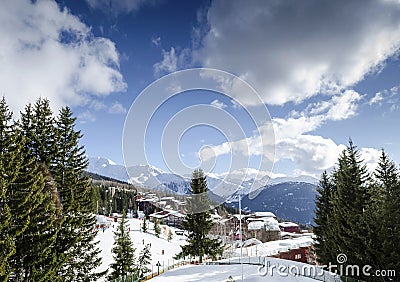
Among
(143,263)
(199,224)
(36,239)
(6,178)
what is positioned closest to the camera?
(6,178)

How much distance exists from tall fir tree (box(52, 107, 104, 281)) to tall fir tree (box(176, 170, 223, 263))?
12.5m

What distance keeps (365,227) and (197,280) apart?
37.7ft

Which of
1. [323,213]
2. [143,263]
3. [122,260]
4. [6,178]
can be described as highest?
[6,178]

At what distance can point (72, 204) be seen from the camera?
20.6 m

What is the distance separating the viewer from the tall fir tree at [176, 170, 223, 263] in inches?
1307

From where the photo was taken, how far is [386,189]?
17641 mm

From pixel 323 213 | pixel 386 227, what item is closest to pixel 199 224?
pixel 323 213

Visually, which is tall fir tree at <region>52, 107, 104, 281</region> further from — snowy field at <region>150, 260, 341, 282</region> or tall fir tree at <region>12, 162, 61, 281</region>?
snowy field at <region>150, 260, 341, 282</region>

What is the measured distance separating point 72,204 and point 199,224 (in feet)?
55.7

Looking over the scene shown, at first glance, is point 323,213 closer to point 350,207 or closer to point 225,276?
point 350,207

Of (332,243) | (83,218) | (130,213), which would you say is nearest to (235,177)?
(332,243)

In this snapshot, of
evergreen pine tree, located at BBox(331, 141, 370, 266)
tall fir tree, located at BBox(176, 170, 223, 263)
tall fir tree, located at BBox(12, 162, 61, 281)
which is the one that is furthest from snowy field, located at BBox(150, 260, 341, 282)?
tall fir tree, located at BBox(176, 170, 223, 263)

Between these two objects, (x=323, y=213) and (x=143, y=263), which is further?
(x=143, y=263)

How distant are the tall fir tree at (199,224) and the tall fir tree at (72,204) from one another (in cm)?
1254
